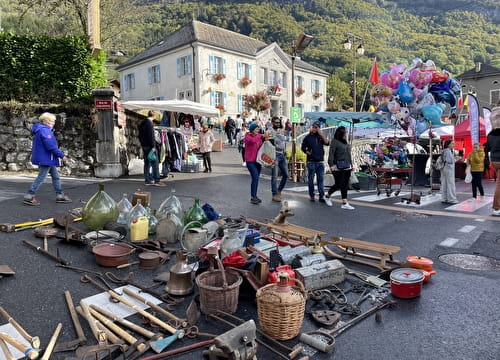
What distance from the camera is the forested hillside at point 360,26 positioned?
210 feet

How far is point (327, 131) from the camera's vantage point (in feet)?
70.3

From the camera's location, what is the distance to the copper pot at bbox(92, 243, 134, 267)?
4570mm

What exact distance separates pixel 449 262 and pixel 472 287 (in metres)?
0.88

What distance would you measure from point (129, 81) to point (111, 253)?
126ft

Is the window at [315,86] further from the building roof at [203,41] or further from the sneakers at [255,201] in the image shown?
the sneakers at [255,201]

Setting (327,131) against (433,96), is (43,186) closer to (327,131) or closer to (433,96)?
(433,96)

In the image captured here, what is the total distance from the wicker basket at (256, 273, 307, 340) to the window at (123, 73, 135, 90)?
3946cm

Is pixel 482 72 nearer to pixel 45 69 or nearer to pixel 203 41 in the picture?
pixel 203 41

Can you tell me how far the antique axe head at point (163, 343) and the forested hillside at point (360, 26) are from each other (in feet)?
156

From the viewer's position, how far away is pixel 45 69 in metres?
11.9

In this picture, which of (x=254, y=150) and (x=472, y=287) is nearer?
(x=472, y=287)

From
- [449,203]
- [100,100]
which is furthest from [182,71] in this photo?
[449,203]

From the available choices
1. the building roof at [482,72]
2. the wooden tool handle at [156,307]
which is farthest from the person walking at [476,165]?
the building roof at [482,72]

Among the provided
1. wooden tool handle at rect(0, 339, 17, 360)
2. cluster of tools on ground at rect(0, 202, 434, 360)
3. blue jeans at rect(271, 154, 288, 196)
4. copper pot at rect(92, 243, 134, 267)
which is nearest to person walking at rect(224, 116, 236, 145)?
blue jeans at rect(271, 154, 288, 196)
